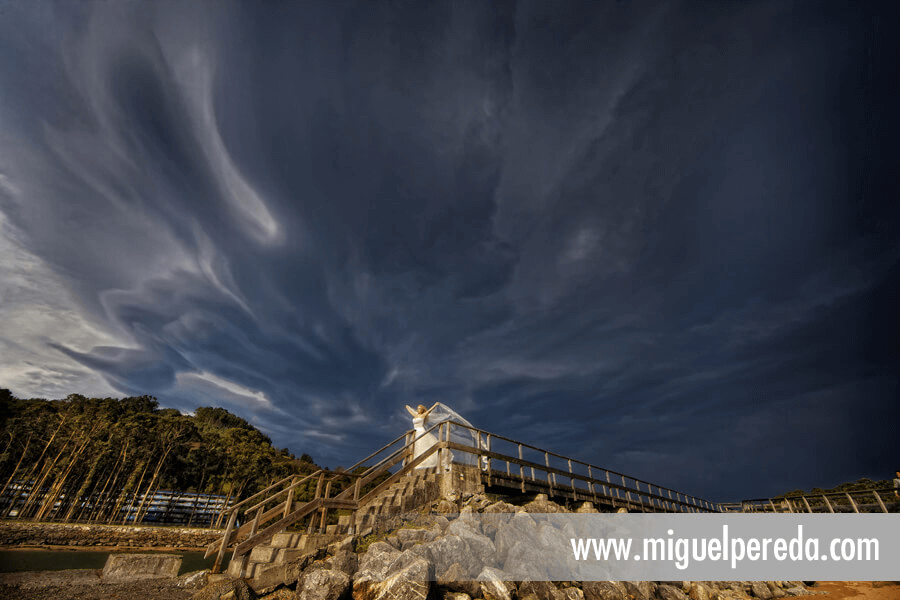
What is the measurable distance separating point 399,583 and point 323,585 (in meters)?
1.43

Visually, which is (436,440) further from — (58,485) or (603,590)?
(58,485)

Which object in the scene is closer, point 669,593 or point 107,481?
point 669,593

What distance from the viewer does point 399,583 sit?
6.41m

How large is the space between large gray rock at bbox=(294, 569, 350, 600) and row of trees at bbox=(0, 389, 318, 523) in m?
62.5

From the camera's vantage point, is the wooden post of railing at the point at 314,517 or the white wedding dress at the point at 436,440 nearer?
the wooden post of railing at the point at 314,517

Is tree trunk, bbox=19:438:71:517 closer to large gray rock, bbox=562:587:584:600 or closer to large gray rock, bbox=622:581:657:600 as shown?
large gray rock, bbox=562:587:584:600

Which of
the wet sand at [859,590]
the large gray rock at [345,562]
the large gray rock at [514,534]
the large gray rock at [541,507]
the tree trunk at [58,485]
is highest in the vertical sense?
the tree trunk at [58,485]

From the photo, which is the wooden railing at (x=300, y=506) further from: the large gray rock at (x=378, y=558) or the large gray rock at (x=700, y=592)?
the large gray rock at (x=700, y=592)

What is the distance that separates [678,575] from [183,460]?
72.6m

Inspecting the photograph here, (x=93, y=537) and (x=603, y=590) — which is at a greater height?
(x=93, y=537)

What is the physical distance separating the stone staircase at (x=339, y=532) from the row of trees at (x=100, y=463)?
59.8 m

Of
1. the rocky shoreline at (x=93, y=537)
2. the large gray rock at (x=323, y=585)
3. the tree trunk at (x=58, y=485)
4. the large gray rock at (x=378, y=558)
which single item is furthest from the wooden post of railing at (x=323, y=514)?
the tree trunk at (x=58, y=485)

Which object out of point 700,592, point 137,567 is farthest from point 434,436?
point 700,592

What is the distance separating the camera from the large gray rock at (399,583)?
20.6ft
